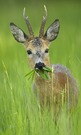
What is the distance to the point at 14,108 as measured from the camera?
6910mm

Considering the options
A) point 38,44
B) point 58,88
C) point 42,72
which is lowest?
point 58,88

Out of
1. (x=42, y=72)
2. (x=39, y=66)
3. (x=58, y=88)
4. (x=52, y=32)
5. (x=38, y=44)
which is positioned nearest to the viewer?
(x=39, y=66)

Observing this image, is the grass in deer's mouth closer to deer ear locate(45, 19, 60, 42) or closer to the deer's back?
the deer's back

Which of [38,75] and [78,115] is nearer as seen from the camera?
[78,115]

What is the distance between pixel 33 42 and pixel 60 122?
2050 mm

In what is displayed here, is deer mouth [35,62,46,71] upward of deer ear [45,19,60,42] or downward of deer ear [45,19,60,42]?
downward

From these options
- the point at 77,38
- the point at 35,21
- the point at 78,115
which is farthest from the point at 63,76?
the point at 35,21

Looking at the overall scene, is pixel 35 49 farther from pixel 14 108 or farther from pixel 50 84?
pixel 14 108

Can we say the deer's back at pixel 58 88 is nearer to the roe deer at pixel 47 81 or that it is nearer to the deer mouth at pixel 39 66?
the roe deer at pixel 47 81

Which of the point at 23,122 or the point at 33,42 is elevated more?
the point at 33,42

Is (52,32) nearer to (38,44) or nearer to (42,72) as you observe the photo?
(38,44)

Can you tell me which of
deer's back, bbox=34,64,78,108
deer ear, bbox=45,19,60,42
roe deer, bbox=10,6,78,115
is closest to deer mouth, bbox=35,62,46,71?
roe deer, bbox=10,6,78,115

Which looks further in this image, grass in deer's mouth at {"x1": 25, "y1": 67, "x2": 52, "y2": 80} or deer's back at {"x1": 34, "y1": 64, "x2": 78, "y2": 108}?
deer's back at {"x1": 34, "y1": 64, "x2": 78, "y2": 108}

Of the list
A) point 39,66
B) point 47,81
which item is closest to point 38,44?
point 47,81
